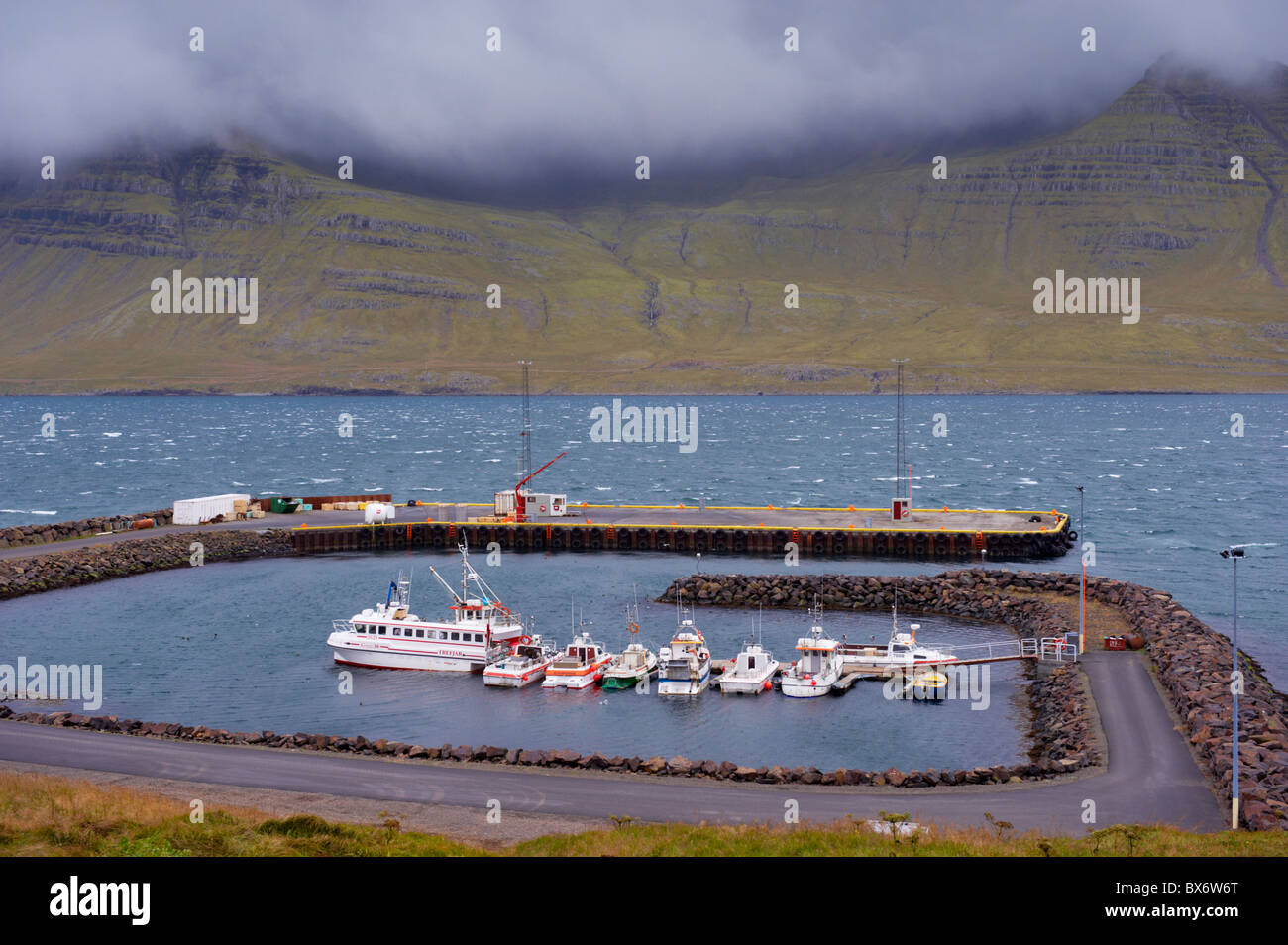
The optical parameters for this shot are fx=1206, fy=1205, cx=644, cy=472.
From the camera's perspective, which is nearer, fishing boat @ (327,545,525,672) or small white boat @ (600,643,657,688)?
small white boat @ (600,643,657,688)

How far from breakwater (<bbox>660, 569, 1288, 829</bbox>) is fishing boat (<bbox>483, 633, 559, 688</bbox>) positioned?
543 inches

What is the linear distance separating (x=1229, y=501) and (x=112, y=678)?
372ft

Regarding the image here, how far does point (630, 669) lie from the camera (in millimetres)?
55750

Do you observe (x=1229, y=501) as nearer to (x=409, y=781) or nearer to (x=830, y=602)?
(x=830, y=602)

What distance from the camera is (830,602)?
7225 centimetres

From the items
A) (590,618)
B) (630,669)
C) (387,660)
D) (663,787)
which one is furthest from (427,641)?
(663,787)

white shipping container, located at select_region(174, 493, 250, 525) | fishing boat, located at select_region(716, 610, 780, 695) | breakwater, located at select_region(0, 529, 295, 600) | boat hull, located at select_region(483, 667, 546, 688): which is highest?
white shipping container, located at select_region(174, 493, 250, 525)

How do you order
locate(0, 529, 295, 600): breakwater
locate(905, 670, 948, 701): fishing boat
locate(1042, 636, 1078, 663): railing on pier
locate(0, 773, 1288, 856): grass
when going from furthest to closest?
locate(0, 529, 295, 600): breakwater, locate(1042, 636, 1078, 663): railing on pier, locate(905, 670, 948, 701): fishing boat, locate(0, 773, 1288, 856): grass

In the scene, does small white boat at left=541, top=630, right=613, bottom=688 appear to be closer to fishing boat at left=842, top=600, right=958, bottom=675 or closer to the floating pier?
fishing boat at left=842, top=600, right=958, bottom=675

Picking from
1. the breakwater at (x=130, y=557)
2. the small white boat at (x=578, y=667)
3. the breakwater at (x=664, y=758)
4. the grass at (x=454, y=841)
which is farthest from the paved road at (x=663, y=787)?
the breakwater at (x=130, y=557)

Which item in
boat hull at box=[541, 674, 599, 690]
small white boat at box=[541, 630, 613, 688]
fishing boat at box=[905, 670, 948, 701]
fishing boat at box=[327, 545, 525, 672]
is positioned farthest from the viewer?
fishing boat at box=[327, 545, 525, 672]

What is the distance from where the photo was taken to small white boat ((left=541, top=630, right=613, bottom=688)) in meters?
55.4

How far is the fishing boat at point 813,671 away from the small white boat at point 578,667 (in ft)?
28.7

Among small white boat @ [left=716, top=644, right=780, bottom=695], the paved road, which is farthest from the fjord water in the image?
the paved road
